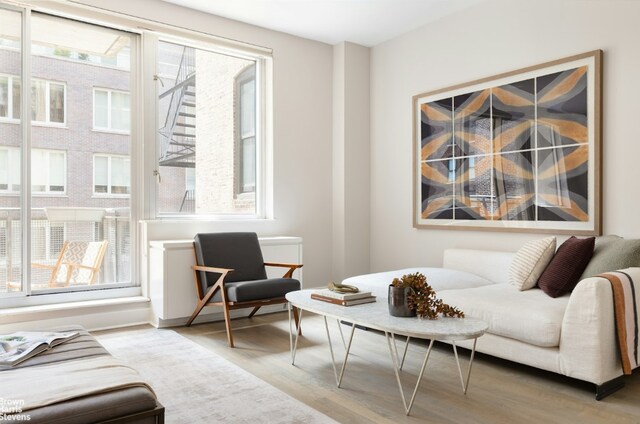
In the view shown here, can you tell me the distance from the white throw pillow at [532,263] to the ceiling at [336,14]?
93.7 inches

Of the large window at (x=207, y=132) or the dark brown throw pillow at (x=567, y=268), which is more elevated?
the large window at (x=207, y=132)

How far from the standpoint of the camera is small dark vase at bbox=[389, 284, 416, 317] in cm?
257

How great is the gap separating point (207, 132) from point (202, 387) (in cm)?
283

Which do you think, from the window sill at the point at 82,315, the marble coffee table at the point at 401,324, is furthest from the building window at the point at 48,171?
the marble coffee table at the point at 401,324

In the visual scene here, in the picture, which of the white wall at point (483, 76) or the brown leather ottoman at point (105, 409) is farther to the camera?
the white wall at point (483, 76)

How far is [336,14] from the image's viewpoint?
4.80m

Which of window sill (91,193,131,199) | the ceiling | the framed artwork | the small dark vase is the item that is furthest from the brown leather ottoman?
the ceiling

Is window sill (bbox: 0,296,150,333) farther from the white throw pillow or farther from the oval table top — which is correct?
the white throw pillow

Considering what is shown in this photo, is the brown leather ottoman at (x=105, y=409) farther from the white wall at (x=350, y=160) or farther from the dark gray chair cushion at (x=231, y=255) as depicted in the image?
the white wall at (x=350, y=160)

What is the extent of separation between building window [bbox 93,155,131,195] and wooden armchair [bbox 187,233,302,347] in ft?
2.86

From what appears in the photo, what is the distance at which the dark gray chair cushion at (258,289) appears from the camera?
146 inches

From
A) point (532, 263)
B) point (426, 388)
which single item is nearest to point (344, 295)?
point (426, 388)

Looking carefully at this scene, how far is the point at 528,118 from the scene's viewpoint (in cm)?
411

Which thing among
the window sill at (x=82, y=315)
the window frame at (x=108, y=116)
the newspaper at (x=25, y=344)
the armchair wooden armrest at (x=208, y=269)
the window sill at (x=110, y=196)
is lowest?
the window sill at (x=82, y=315)
